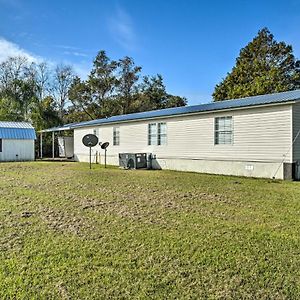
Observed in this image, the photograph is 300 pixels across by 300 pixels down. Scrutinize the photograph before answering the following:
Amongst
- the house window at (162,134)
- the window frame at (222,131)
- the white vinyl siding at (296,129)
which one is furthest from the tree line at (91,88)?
the white vinyl siding at (296,129)

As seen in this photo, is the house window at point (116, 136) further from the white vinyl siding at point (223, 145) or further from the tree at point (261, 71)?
the tree at point (261, 71)

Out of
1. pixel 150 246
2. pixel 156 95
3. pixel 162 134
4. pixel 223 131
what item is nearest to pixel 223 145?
pixel 223 131

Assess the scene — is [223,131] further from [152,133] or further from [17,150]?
[17,150]

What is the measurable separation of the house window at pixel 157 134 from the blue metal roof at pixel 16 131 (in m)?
10.7

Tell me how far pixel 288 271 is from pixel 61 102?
40190 mm

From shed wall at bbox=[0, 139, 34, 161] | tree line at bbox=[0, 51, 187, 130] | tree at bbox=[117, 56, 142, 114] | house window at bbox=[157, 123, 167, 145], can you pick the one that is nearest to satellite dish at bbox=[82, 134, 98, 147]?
house window at bbox=[157, 123, 167, 145]

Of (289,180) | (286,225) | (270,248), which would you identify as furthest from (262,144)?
(270,248)

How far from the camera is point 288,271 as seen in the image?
3.62 metres

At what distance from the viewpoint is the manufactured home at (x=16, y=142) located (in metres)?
21.5

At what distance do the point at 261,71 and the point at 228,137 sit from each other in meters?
19.5

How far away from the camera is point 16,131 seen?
72.6 feet

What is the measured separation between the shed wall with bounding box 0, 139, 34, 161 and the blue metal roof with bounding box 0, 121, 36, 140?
325 millimetres

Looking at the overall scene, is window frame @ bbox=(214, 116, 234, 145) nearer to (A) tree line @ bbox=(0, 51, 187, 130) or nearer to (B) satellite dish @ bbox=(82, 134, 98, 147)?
(B) satellite dish @ bbox=(82, 134, 98, 147)

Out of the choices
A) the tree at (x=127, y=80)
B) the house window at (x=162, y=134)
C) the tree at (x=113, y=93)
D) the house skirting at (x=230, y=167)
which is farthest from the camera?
the tree at (x=127, y=80)
